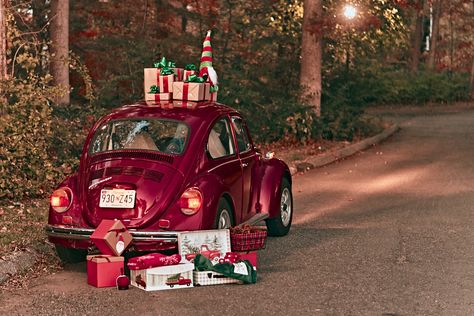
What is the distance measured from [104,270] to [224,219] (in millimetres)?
1662

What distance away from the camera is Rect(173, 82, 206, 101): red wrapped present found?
436 inches

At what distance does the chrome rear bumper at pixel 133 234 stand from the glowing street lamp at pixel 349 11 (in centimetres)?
1494

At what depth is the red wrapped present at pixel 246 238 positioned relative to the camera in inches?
374

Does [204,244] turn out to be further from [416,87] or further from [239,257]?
[416,87]

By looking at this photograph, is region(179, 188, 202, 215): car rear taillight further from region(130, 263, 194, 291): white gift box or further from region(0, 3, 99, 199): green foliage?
region(0, 3, 99, 199): green foliage

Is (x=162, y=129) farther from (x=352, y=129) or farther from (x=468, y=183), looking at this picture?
(x=352, y=129)

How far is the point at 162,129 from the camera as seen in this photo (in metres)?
10.5

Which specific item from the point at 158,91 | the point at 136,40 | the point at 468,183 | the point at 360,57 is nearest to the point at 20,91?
the point at 158,91

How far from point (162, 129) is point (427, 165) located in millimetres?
10844

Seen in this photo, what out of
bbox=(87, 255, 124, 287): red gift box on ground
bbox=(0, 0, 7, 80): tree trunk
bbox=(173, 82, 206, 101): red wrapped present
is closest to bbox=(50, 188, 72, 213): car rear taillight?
bbox=(87, 255, 124, 287): red gift box on ground

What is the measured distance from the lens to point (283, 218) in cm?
1220

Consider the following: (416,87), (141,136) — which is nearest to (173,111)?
(141,136)

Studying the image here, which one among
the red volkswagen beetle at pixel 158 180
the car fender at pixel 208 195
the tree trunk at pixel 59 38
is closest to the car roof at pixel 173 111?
the red volkswagen beetle at pixel 158 180

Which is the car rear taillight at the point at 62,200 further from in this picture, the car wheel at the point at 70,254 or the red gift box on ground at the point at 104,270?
the red gift box on ground at the point at 104,270
